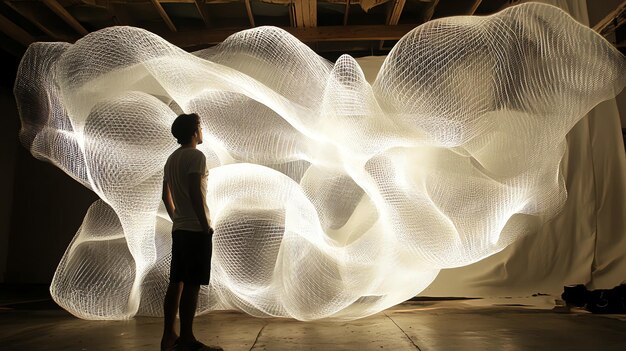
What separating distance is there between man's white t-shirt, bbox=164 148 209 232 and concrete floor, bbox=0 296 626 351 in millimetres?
647

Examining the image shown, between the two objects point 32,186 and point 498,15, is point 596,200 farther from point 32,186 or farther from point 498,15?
point 32,186

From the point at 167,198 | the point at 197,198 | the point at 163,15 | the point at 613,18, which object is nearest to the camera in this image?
the point at 197,198

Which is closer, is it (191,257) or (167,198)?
(191,257)

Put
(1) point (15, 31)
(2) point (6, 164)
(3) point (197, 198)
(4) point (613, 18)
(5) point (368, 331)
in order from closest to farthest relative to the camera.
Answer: (3) point (197, 198)
(5) point (368, 331)
(4) point (613, 18)
(1) point (15, 31)
(2) point (6, 164)

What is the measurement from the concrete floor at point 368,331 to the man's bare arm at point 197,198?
66 centimetres

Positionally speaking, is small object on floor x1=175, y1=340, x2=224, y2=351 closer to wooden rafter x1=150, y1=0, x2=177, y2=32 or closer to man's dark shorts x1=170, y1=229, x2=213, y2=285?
man's dark shorts x1=170, y1=229, x2=213, y2=285

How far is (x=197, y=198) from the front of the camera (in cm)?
227

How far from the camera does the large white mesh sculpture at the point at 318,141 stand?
2.80 metres

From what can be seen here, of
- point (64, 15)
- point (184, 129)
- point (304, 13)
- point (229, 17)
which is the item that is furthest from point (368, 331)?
point (64, 15)

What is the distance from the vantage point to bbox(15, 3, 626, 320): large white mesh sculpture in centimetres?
280

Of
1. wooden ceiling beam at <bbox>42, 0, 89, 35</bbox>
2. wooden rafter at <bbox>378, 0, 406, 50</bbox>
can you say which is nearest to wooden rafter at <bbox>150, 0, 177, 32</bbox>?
wooden ceiling beam at <bbox>42, 0, 89, 35</bbox>

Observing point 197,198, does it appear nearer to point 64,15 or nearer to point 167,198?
point 167,198

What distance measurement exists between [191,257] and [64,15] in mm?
3485

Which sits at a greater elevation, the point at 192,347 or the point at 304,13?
the point at 304,13
